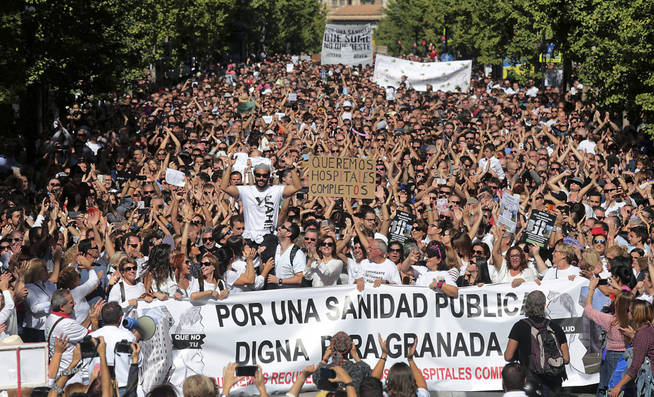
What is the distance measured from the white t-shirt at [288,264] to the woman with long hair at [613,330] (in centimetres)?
290

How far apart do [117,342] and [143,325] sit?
0.37m

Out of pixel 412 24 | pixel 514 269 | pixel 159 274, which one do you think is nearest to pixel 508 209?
pixel 514 269

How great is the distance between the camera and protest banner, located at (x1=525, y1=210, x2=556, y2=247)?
11.6 metres

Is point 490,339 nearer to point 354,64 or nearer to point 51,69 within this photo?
point 51,69

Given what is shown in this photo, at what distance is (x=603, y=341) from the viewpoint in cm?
953

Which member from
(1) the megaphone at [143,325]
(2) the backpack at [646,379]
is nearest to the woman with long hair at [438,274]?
(2) the backpack at [646,379]

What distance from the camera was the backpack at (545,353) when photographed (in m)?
8.27

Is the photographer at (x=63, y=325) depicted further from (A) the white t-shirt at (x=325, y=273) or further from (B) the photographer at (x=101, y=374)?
(A) the white t-shirt at (x=325, y=273)

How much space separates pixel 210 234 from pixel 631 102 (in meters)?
16.7

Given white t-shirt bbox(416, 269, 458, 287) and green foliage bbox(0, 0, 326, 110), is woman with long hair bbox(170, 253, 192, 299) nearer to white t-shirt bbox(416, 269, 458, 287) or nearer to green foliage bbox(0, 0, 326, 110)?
white t-shirt bbox(416, 269, 458, 287)

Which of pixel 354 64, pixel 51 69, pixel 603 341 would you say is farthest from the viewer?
pixel 354 64

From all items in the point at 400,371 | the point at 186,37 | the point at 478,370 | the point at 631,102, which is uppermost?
the point at 186,37

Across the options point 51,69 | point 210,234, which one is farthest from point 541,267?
point 51,69

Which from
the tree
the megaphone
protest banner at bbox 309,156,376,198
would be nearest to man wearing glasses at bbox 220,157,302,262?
protest banner at bbox 309,156,376,198
